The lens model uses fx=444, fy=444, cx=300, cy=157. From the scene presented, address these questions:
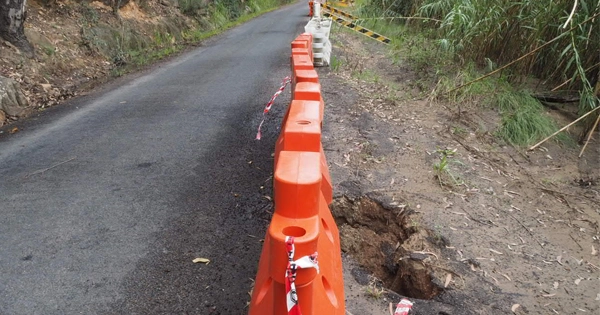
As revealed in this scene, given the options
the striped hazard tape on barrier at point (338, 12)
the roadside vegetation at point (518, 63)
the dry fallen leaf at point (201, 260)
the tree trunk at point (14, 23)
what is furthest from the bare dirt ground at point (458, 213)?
the striped hazard tape on barrier at point (338, 12)

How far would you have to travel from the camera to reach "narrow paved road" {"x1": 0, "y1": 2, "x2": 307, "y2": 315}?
2.99 metres

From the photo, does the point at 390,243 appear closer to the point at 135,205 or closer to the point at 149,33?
the point at 135,205

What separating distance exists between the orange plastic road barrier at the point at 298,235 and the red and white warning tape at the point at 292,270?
0.07 feet

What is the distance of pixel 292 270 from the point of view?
67.3 inches

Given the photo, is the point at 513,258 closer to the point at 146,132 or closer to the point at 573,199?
the point at 573,199

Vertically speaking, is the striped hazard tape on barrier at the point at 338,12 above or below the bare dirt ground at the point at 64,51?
above

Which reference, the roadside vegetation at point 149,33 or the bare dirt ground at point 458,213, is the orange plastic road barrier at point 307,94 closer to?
the bare dirt ground at point 458,213

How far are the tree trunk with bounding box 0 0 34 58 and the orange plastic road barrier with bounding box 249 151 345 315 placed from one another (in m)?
8.14

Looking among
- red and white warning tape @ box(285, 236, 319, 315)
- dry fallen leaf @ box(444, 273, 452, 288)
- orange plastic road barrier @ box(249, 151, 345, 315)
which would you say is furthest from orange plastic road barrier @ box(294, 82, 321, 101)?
red and white warning tape @ box(285, 236, 319, 315)

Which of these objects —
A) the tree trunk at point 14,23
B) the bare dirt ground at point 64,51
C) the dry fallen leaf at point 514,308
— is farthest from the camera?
the tree trunk at point 14,23

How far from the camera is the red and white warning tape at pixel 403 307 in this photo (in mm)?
2715

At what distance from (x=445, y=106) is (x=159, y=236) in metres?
4.73

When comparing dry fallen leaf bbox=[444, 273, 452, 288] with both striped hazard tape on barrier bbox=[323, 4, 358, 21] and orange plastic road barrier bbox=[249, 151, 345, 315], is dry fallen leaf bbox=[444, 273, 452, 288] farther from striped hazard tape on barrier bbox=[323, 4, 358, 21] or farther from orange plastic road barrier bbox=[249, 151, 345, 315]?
striped hazard tape on barrier bbox=[323, 4, 358, 21]

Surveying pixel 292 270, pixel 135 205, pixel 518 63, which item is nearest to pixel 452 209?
pixel 292 270
